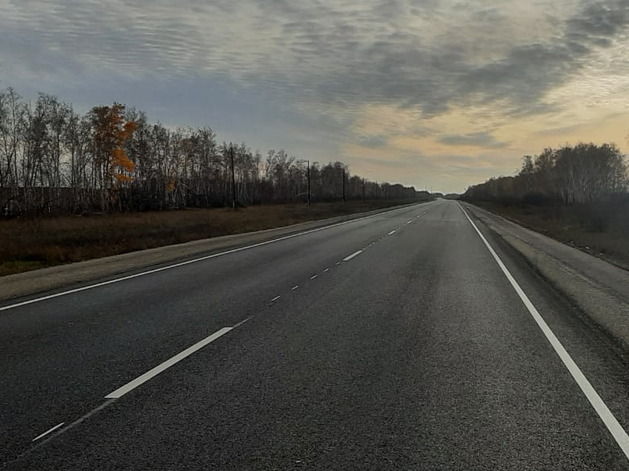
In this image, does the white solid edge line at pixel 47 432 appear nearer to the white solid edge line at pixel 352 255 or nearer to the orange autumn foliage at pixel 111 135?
the white solid edge line at pixel 352 255

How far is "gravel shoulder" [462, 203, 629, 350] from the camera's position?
825 centimetres

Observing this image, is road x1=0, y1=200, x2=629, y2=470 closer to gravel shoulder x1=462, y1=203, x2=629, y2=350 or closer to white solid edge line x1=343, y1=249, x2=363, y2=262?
gravel shoulder x1=462, y1=203, x2=629, y2=350

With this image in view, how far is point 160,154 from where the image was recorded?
90812mm

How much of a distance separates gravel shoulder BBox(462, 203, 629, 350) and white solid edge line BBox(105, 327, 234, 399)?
5.29 meters

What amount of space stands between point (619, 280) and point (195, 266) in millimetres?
10985

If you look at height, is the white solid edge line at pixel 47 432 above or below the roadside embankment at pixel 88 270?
above

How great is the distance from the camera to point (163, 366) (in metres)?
5.62

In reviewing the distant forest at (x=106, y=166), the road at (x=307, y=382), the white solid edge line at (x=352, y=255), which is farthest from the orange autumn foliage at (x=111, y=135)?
the road at (x=307, y=382)

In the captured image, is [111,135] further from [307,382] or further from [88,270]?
[307,382]

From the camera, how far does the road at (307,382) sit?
3.69m

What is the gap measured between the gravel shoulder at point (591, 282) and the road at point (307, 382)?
46cm

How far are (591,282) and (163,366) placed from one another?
10476mm

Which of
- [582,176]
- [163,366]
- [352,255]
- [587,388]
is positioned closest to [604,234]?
[352,255]

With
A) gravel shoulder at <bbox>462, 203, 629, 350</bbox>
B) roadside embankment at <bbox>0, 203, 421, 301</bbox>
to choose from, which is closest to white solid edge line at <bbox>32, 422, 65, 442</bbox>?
gravel shoulder at <bbox>462, 203, 629, 350</bbox>
